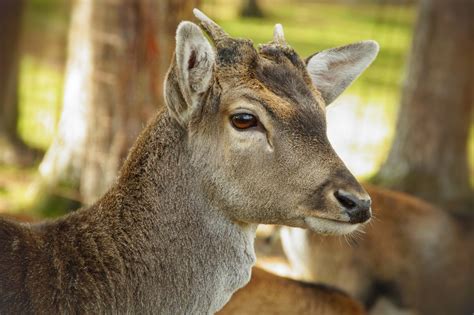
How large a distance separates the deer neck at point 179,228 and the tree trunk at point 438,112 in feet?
22.5

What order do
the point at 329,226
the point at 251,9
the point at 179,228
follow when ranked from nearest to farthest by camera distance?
the point at 329,226, the point at 179,228, the point at 251,9

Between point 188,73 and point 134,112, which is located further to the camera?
point 134,112

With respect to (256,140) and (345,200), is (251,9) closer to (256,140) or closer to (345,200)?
(256,140)

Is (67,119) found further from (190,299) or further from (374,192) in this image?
(190,299)

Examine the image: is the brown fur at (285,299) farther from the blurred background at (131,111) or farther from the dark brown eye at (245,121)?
the blurred background at (131,111)

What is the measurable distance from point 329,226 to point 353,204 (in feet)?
0.66

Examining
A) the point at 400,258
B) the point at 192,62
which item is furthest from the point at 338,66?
the point at 400,258

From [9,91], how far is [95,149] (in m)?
4.55

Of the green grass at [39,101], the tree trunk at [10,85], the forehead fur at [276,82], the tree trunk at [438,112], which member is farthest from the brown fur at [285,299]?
the tree trunk at [10,85]

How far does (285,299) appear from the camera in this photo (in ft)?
21.1

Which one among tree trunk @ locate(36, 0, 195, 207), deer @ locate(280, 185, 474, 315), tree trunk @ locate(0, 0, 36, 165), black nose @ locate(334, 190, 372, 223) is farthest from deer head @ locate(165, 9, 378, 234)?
tree trunk @ locate(0, 0, 36, 165)

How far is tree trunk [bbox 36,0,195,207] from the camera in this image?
9023mm

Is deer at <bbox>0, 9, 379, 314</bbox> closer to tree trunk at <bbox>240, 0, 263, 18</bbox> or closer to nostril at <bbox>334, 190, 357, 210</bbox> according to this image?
nostril at <bbox>334, 190, 357, 210</bbox>

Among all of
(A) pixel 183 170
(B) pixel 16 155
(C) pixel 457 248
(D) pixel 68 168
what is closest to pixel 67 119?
(D) pixel 68 168
